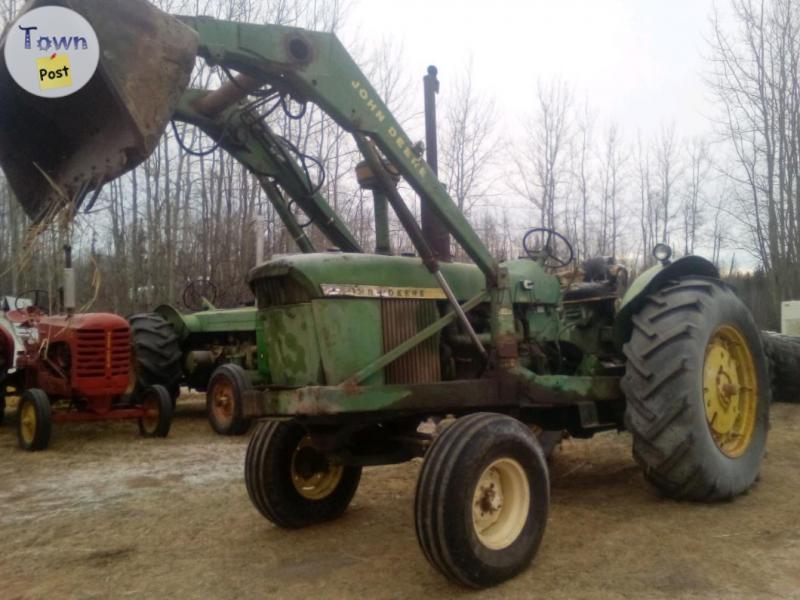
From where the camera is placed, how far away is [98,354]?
327 inches

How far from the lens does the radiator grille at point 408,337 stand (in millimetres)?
4098

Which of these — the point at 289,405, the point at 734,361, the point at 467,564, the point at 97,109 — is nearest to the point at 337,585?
the point at 467,564

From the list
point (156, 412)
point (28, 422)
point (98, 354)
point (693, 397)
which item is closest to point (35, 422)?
point (28, 422)

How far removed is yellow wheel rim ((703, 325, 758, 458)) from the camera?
497 cm

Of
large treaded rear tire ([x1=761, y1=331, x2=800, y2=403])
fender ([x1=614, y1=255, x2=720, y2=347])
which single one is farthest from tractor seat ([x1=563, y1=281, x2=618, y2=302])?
large treaded rear tire ([x1=761, y1=331, x2=800, y2=403])

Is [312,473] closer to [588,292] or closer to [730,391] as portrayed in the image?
[588,292]

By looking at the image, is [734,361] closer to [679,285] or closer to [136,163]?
[679,285]

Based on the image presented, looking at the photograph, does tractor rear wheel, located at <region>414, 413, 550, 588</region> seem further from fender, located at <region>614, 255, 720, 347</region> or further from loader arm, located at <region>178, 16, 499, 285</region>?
fender, located at <region>614, 255, 720, 347</region>

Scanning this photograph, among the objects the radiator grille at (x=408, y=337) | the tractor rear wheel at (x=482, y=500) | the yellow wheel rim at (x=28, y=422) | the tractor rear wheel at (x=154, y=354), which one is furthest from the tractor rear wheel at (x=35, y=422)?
the tractor rear wheel at (x=482, y=500)

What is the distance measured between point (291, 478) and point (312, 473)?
0.59 feet

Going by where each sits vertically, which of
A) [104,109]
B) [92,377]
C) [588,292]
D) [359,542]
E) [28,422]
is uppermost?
[104,109]

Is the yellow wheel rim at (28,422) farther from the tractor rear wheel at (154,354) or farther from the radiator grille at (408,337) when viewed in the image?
the radiator grille at (408,337)

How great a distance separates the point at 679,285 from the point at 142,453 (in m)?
5.25

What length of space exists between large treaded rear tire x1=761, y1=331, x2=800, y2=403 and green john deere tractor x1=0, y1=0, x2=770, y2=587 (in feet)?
11.7
